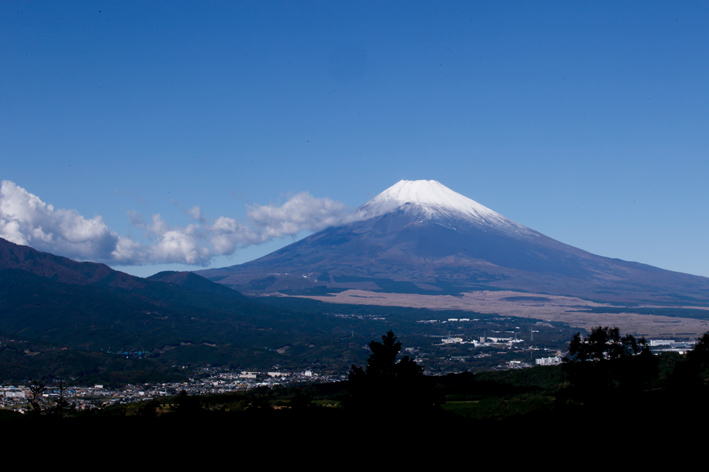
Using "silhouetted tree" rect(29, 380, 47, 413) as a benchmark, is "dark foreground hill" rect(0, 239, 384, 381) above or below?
below

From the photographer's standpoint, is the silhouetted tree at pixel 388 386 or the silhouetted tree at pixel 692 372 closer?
the silhouetted tree at pixel 388 386

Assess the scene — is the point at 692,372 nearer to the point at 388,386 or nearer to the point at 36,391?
the point at 388,386

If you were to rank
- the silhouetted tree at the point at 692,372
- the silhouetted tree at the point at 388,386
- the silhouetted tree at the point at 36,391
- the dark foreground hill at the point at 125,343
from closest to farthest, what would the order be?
the silhouetted tree at the point at 36,391
the silhouetted tree at the point at 388,386
the silhouetted tree at the point at 692,372
the dark foreground hill at the point at 125,343

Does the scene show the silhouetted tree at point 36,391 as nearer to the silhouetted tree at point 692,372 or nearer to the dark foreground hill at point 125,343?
the silhouetted tree at point 692,372

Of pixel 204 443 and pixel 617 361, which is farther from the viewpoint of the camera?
pixel 617 361

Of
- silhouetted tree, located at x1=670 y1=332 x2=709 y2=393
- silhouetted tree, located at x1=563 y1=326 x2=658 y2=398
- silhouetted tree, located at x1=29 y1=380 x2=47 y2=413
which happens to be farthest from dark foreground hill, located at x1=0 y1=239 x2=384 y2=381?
silhouetted tree, located at x1=670 y1=332 x2=709 y2=393

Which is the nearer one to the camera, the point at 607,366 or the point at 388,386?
the point at 388,386

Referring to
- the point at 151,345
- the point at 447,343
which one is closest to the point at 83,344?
the point at 151,345

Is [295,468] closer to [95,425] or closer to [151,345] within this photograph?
[95,425]

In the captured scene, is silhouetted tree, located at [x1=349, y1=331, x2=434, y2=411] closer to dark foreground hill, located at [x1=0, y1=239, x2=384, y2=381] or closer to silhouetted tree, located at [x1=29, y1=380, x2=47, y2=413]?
silhouetted tree, located at [x1=29, y1=380, x2=47, y2=413]

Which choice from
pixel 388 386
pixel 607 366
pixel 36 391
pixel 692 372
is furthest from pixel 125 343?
pixel 692 372

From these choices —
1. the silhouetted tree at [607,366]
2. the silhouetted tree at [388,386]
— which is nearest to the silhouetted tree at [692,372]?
the silhouetted tree at [607,366]
